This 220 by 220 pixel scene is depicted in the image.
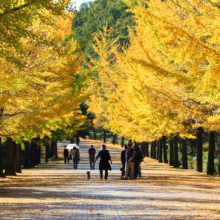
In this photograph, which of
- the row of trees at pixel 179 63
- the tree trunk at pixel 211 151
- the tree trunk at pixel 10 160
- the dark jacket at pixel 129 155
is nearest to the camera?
the row of trees at pixel 179 63

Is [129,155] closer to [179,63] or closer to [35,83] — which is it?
[35,83]

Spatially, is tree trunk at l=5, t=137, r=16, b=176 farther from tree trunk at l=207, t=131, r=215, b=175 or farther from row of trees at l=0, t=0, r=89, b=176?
tree trunk at l=207, t=131, r=215, b=175

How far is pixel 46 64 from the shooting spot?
14164 mm

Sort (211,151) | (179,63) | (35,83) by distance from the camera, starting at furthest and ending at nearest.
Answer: (211,151) → (35,83) → (179,63)

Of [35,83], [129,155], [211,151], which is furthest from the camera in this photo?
[211,151]

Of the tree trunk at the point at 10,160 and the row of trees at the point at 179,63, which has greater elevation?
the row of trees at the point at 179,63

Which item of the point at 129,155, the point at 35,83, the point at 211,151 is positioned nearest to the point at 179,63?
the point at 129,155

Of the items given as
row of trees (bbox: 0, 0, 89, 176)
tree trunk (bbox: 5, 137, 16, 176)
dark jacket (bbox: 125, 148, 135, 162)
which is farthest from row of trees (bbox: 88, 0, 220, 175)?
tree trunk (bbox: 5, 137, 16, 176)

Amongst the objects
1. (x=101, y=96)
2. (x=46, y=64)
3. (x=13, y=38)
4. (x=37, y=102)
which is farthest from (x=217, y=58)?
(x=101, y=96)

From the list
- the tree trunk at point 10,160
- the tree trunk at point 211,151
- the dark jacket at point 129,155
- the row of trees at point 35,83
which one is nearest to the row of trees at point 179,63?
the tree trunk at point 211,151

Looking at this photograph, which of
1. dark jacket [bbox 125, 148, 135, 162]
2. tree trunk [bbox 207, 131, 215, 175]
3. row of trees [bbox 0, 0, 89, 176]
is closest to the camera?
row of trees [bbox 0, 0, 89, 176]

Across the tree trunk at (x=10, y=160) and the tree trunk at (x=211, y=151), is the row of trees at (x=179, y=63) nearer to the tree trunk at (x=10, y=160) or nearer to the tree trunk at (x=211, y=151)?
the tree trunk at (x=211, y=151)

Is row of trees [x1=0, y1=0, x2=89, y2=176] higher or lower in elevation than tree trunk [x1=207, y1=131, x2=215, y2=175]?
higher

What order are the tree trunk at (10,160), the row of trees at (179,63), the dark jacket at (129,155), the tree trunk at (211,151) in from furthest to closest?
the tree trunk at (10,160) → the tree trunk at (211,151) → the dark jacket at (129,155) → the row of trees at (179,63)
